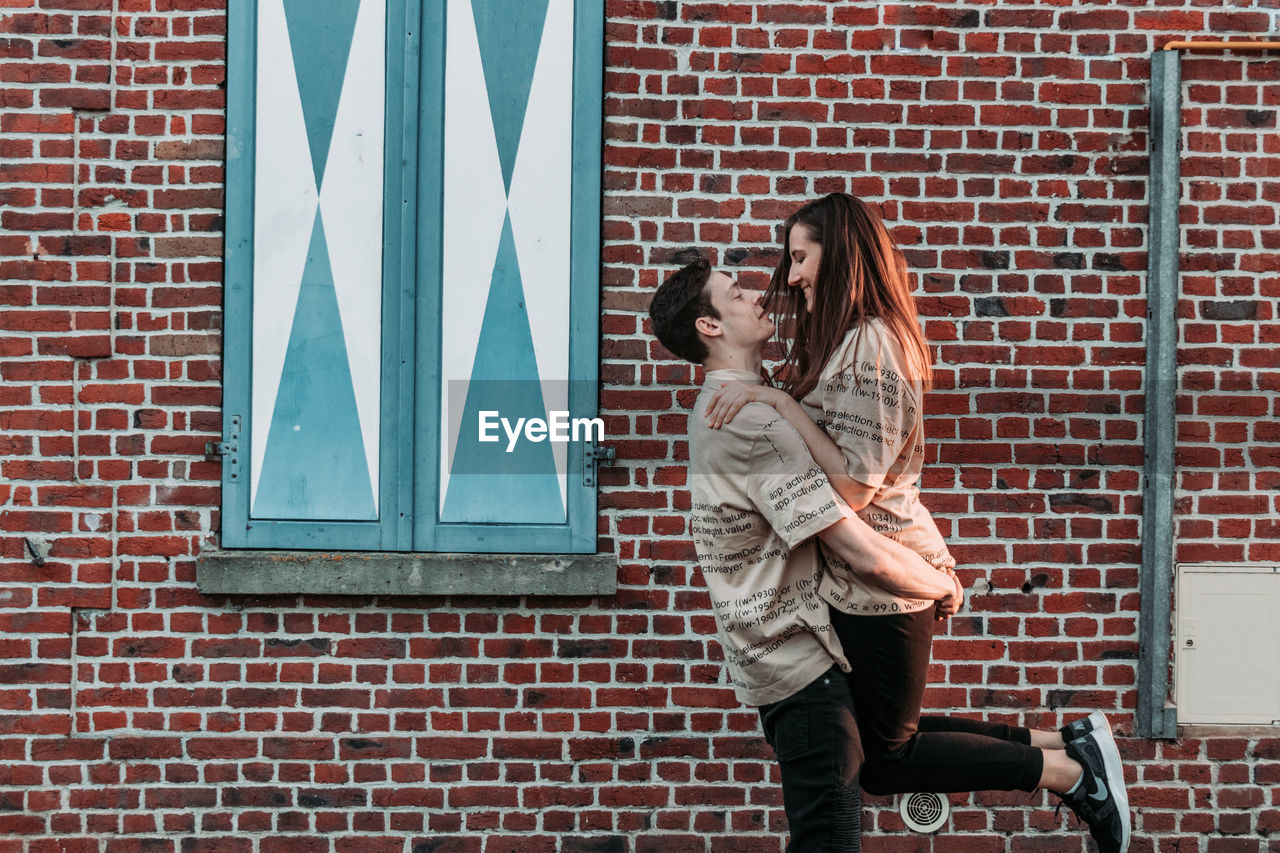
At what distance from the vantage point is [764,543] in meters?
2.78

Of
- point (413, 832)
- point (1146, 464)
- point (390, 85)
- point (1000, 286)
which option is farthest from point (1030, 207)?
point (413, 832)

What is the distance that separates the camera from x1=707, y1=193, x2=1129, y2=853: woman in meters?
2.73

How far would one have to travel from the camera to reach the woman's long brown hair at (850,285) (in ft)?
9.22

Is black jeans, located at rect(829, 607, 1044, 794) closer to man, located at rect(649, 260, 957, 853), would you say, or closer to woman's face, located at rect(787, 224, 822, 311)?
man, located at rect(649, 260, 957, 853)

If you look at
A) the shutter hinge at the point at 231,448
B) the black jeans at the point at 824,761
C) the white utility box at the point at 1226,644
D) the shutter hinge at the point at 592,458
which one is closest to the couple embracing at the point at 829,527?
the black jeans at the point at 824,761

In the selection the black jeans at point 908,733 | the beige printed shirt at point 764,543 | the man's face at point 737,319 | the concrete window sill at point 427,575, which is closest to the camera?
the beige printed shirt at point 764,543

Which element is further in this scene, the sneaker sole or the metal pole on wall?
the metal pole on wall

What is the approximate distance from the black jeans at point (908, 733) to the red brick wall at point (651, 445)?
35.5 inches

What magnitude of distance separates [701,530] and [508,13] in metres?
2.15

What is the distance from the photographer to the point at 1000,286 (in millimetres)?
3906

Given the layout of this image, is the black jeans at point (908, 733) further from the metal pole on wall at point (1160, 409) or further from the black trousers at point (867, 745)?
the metal pole on wall at point (1160, 409)

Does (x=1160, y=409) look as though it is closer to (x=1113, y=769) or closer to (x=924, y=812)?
(x=1113, y=769)

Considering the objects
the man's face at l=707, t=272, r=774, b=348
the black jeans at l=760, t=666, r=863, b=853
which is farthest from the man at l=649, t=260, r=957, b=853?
the man's face at l=707, t=272, r=774, b=348

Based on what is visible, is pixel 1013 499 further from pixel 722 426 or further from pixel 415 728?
pixel 415 728
